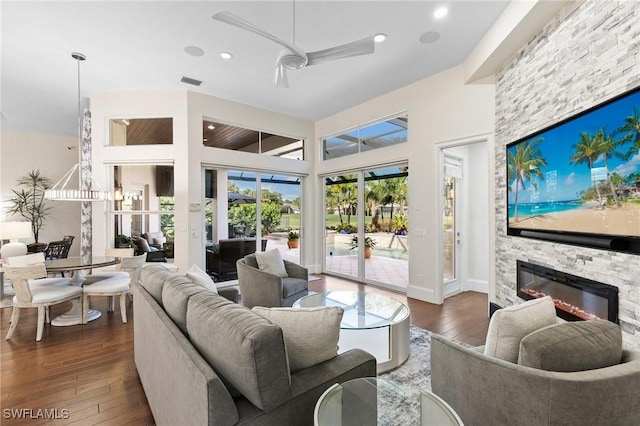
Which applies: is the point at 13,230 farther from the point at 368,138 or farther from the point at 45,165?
the point at 368,138

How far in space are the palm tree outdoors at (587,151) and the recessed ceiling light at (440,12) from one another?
1.87 m

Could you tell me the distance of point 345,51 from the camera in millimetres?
2678

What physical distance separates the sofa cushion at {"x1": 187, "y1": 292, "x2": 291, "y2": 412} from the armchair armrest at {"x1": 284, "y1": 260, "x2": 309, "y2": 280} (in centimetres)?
281

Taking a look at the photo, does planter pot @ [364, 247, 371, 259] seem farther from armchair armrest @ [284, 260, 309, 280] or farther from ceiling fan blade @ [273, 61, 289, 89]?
ceiling fan blade @ [273, 61, 289, 89]

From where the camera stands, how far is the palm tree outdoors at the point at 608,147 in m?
2.00

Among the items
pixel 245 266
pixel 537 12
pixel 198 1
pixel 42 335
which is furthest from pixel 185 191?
pixel 537 12

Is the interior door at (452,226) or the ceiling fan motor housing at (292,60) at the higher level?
the ceiling fan motor housing at (292,60)

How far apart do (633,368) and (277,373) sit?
1.51m

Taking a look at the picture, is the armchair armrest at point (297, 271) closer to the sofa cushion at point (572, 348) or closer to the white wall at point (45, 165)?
the sofa cushion at point (572, 348)

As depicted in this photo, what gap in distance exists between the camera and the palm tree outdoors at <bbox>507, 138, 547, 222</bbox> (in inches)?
112

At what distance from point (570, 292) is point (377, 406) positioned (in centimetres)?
209

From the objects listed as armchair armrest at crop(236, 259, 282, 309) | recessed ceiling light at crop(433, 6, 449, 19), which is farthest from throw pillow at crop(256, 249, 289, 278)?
recessed ceiling light at crop(433, 6, 449, 19)

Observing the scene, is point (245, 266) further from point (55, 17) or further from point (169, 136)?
point (55, 17)

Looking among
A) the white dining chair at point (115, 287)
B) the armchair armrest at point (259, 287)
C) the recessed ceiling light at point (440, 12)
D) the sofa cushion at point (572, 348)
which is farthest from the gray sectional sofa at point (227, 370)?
the recessed ceiling light at point (440, 12)
